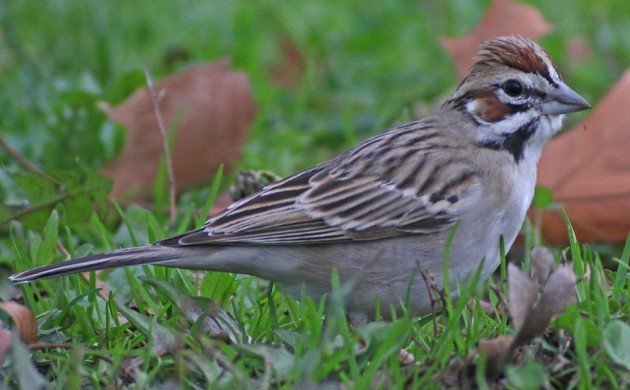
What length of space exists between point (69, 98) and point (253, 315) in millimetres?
2158

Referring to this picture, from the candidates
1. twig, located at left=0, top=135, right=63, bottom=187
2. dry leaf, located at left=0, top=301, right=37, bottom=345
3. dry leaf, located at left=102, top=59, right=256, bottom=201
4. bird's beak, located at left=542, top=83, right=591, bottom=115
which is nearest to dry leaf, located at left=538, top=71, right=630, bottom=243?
bird's beak, located at left=542, top=83, right=591, bottom=115

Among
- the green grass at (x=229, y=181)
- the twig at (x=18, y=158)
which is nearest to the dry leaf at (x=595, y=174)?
the green grass at (x=229, y=181)

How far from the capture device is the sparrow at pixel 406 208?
4.00 m

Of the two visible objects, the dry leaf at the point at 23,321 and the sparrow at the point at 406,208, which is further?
the sparrow at the point at 406,208

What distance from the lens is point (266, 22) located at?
320 inches

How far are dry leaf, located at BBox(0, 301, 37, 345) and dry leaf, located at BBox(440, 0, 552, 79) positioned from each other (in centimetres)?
296

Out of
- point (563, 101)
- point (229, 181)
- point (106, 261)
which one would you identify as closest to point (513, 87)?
point (563, 101)

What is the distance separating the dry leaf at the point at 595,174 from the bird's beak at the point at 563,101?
0.87m

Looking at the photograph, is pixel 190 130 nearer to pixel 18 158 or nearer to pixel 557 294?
pixel 18 158

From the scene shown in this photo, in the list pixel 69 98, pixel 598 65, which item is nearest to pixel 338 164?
pixel 69 98

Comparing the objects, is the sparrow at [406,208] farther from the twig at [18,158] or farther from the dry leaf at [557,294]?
the twig at [18,158]

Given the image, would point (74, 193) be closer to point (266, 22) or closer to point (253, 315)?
point (253, 315)

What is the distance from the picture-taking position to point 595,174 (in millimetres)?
5285

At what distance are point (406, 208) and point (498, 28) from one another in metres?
2.25
